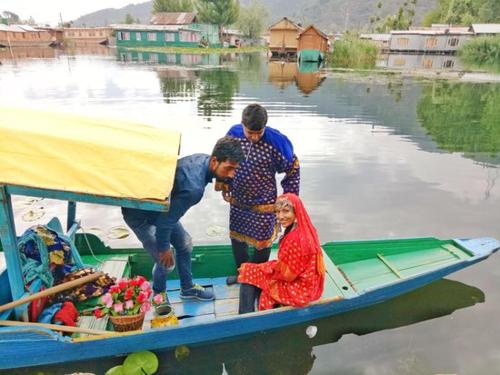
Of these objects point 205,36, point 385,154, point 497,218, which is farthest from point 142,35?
point 497,218

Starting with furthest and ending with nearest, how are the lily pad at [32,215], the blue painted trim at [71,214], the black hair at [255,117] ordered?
the lily pad at [32,215] → the blue painted trim at [71,214] → the black hair at [255,117]

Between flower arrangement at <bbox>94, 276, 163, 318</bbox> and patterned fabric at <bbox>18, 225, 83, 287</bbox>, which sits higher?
patterned fabric at <bbox>18, 225, 83, 287</bbox>

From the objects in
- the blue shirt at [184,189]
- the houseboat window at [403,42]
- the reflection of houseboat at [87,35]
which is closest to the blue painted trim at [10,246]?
the blue shirt at [184,189]

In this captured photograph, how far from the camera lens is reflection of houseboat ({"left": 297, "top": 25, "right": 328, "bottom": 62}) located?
3916 cm

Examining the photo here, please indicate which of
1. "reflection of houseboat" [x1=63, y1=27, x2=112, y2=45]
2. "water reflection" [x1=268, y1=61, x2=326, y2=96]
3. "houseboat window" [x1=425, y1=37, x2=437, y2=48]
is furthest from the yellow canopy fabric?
"reflection of houseboat" [x1=63, y1=27, x2=112, y2=45]

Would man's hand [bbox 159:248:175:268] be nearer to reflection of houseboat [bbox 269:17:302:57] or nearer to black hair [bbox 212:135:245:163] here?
black hair [bbox 212:135:245:163]

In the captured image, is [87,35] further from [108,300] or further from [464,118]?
[108,300]

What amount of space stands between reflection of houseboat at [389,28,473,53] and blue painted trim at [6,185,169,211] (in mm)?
57895

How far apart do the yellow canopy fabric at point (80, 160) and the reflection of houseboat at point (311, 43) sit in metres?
38.8

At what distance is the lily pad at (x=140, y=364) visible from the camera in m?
3.69

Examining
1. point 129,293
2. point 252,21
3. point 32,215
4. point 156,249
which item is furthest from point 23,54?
point 129,293

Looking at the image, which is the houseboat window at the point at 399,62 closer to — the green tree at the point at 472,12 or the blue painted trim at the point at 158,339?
the green tree at the point at 472,12

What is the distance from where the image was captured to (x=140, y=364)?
12.2 ft

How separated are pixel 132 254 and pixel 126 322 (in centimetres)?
148
